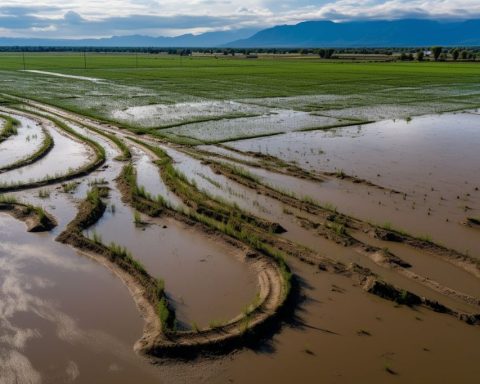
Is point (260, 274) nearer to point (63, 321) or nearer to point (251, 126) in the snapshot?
point (63, 321)

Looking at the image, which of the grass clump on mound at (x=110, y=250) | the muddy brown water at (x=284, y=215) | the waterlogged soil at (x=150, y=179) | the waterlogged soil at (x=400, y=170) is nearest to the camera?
the grass clump on mound at (x=110, y=250)

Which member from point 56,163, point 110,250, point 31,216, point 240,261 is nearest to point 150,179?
point 31,216

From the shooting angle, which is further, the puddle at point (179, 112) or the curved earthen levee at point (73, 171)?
the puddle at point (179, 112)

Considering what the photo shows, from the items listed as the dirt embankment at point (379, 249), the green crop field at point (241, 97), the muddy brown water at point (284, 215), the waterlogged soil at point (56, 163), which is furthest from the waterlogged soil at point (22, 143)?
the dirt embankment at point (379, 249)

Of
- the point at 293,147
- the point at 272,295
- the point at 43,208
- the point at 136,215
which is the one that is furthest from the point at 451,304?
the point at 293,147

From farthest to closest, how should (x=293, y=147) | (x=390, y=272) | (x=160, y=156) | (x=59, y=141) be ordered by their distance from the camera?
(x=59, y=141), (x=293, y=147), (x=160, y=156), (x=390, y=272)

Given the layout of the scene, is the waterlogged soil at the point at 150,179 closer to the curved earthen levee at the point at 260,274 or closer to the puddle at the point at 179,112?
the curved earthen levee at the point at 260,274

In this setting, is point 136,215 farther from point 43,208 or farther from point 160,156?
point 160,156

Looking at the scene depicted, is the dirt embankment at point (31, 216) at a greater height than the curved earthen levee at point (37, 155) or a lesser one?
lesser
